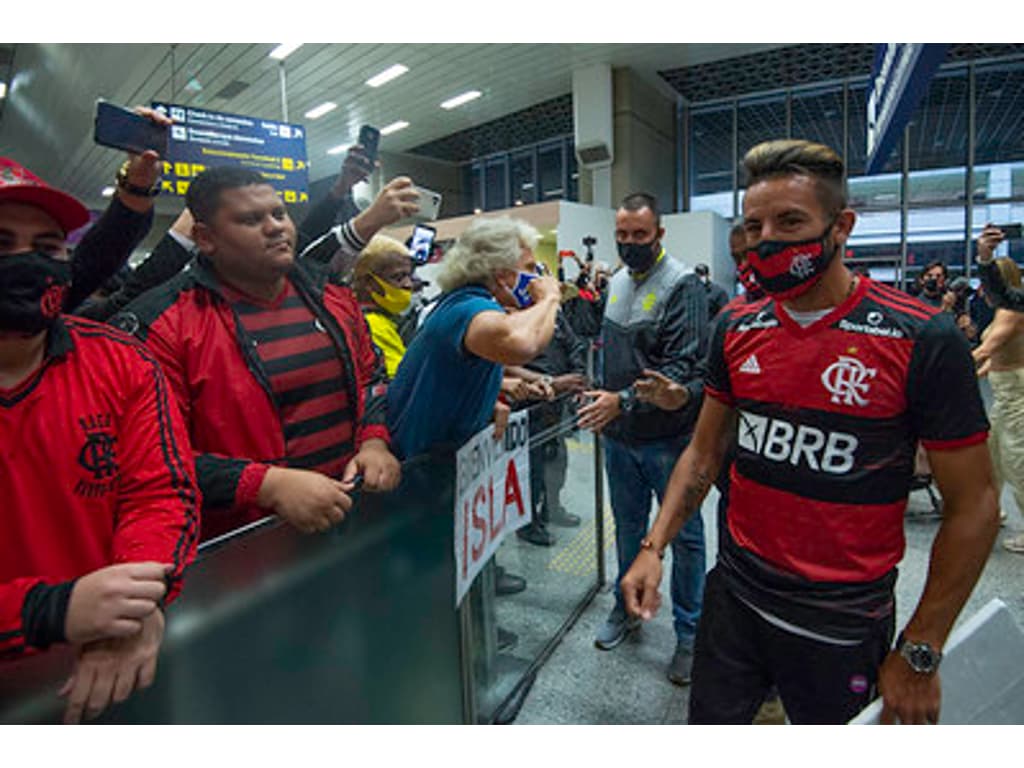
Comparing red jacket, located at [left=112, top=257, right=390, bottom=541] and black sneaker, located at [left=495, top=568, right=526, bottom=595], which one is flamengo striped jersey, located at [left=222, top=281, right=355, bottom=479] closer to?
red jacket, located at [left=112, top=257, right=390, bottom=541]

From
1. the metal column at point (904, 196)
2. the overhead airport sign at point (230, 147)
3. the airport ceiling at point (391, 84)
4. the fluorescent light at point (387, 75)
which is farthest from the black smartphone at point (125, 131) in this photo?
the metal column at point (904, 196)

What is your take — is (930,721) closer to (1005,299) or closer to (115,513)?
(115,513)

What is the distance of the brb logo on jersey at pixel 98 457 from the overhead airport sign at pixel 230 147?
15.3ft

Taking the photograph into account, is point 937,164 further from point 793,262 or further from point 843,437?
point 843,437

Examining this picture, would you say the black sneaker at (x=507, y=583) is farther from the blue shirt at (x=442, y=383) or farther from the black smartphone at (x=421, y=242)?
the black smartphone at (x=421, y=242)

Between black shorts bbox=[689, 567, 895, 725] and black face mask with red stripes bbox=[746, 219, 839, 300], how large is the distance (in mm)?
686

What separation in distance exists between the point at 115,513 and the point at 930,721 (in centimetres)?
152

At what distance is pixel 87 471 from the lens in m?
1.00

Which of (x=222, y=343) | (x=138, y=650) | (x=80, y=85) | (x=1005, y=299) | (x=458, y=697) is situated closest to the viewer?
(x=138, y=650)

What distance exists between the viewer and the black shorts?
1.21 m

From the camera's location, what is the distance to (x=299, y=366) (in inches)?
61.1
